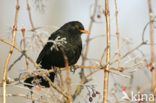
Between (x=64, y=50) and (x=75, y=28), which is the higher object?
(x=75, y=28)

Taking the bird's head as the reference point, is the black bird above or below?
below

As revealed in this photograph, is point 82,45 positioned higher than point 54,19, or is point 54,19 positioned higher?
point 54,19

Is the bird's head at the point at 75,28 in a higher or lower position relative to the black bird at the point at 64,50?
higher

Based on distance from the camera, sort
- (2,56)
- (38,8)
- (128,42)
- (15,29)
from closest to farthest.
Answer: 1. (15,29)
2. (38,8)
3. (128,42)
4. (2,56)

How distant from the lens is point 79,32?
14.8ft

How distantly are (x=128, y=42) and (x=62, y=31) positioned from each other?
1.43 metres

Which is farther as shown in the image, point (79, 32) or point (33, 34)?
point (79, 32)

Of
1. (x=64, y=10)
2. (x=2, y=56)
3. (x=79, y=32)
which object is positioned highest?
(x=64, y=10)

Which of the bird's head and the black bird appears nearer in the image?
the black bird

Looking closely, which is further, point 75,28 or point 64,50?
point 75,28

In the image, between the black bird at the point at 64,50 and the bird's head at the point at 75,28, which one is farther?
the bird's head at the point at 75,28

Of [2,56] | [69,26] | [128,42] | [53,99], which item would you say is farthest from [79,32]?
[2,56]

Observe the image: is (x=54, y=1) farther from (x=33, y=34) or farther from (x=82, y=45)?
(x=33, y=34)

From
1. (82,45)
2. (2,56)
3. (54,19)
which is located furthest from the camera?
(54,19)
